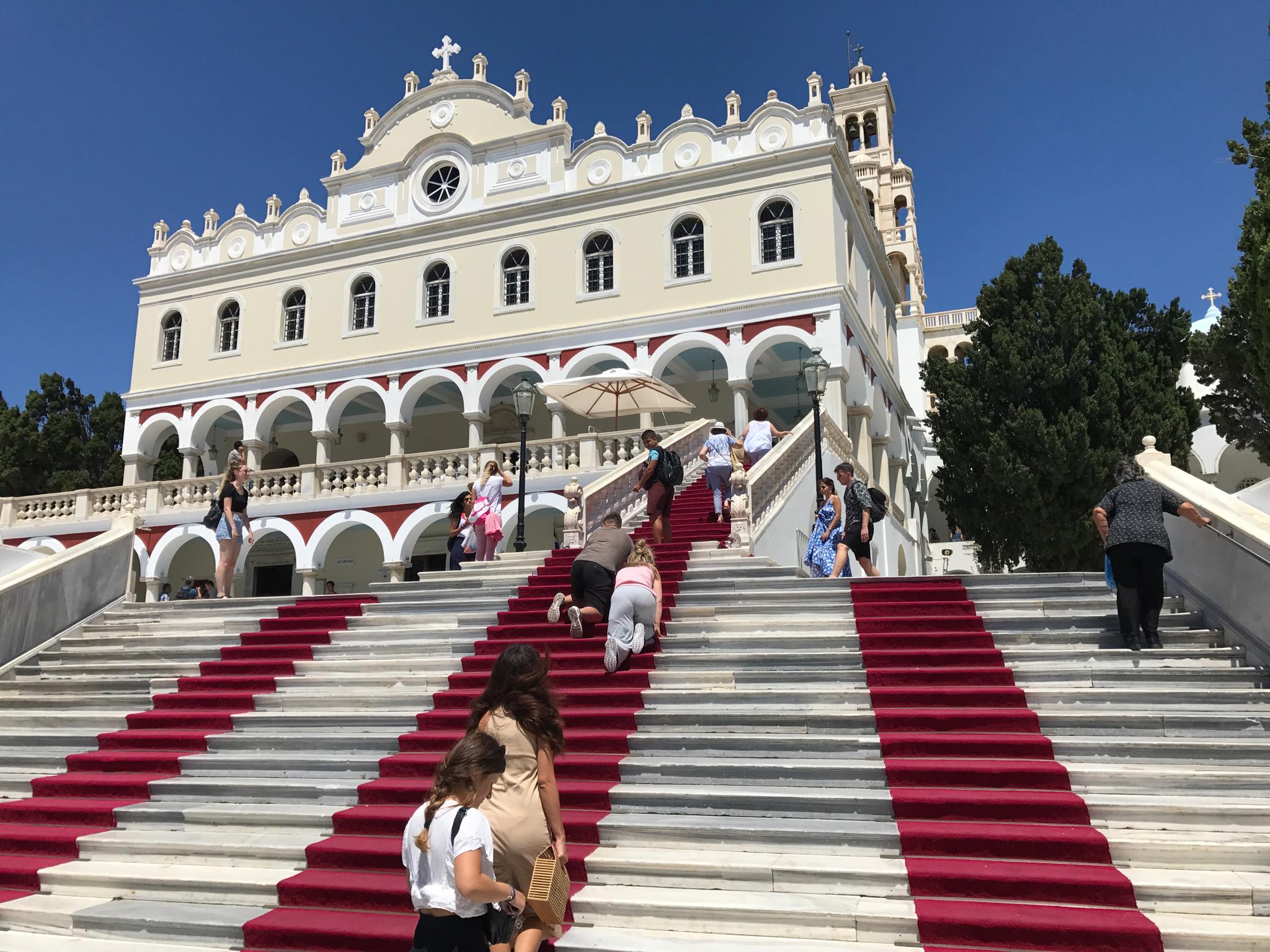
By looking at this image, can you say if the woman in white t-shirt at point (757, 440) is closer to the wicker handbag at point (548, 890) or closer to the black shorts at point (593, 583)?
the black shorts at point (593, 583)

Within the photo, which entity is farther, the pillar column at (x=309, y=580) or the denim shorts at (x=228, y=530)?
the pillar column at (x=309, y=580)

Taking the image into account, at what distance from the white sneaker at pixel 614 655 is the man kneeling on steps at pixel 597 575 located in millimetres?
704

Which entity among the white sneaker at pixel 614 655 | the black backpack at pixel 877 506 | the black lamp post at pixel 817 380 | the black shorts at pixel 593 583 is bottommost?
the white sneaker at pixel 614 655

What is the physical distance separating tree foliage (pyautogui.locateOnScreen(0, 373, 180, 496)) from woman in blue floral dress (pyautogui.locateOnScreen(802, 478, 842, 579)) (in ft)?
94.5

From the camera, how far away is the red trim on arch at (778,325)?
21.1m

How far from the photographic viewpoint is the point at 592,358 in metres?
22.9

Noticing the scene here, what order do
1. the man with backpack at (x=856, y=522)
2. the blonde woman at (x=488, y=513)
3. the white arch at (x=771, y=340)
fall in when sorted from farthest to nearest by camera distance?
the white arch at (x=771, y=340), the blonde woman at (x=488, y=513), the man with backpack at (x=856, y=522)

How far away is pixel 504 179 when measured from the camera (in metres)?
25.0

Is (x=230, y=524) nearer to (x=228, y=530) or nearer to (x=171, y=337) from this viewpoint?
(x=228, y=530)

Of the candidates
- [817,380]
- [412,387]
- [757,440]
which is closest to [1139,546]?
[817,380]

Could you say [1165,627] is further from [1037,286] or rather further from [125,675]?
[1037,286]

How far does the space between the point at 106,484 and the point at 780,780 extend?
3489cm

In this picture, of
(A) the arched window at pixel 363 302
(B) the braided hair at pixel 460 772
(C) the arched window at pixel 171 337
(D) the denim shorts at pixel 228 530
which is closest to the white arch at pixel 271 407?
(A) the arched window at pixel 363 302

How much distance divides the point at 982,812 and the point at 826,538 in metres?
5.90
